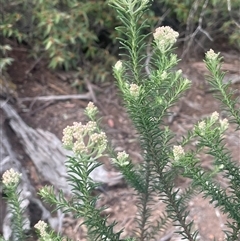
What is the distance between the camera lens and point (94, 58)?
3.92 meters

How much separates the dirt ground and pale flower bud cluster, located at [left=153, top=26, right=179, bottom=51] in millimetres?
1750

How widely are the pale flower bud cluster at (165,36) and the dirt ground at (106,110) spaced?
1.75 m

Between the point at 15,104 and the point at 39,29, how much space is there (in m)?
0.54

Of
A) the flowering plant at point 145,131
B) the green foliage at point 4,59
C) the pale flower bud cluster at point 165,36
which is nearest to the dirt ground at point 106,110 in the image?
the green foliage at point 4,59

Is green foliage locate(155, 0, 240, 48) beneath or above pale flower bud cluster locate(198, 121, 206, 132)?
beneath

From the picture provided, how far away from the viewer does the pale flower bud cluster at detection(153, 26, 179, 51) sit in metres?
1.42

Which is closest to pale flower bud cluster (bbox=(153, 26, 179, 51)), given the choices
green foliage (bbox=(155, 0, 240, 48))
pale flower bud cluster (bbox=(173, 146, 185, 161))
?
pale flower bud cluster (bbox=(173, 146, 185, 161))

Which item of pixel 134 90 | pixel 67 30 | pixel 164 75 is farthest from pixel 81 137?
pixel 67 30

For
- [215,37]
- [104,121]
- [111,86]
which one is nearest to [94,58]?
[111,86]

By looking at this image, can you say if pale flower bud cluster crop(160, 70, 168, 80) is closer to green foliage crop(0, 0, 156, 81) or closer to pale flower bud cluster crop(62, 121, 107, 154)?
pale flower bud cluster crop(62, 121, 107, 154)

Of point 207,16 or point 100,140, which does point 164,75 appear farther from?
point 207,16

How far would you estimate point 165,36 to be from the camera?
1.43 meters

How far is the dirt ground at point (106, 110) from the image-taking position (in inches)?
127

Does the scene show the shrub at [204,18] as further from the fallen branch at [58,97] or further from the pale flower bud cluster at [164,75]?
the pale flower bud cluster at [164,75]
